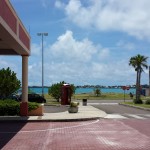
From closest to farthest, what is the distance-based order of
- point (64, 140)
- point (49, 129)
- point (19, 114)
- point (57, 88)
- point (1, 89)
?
point (64, 140), point (49, 129), point (19, 114), point (1, 89), point (57, 88)

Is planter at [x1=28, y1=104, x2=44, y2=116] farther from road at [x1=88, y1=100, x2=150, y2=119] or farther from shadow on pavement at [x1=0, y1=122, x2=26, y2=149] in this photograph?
road at [x1=88, y1=100, x2=150, y2=119]

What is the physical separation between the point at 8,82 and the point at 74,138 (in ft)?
83.9

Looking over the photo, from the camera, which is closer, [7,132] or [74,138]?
[74,138]

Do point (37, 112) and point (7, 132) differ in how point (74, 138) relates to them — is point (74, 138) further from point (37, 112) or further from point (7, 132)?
point (37, 112)

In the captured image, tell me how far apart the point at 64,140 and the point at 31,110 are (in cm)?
1174

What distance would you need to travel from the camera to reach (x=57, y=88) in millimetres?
58469

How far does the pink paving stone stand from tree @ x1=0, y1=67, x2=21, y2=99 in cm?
2016

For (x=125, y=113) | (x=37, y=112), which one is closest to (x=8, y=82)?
(x=125, y=113)

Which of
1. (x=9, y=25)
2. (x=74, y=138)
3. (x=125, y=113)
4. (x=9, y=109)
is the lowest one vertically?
(x=74, y=138)

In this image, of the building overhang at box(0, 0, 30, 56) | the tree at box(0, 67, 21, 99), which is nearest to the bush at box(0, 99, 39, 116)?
the building overhang at box(0, 0, 30, 56)

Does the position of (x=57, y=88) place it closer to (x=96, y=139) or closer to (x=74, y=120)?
(x=74, y=120)

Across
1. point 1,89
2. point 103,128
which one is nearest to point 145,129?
point 103,128

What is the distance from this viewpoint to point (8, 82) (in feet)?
138

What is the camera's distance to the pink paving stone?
49.3 feet
